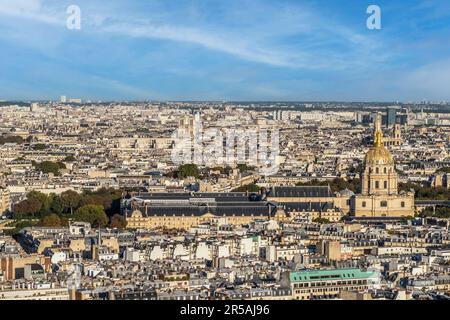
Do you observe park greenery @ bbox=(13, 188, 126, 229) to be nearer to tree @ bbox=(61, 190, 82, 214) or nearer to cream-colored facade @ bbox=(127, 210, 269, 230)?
tree @ bbox=(61, 190, 82, 214)

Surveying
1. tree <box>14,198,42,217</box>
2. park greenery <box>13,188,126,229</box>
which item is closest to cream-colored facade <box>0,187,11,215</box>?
park greenery <box>13,188,126,229</box>

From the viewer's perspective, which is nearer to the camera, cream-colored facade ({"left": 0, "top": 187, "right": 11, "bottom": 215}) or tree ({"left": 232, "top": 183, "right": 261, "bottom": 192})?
cream-colored facade ({"left": 0, "top": 187, "right": 11, "bottom": 215})

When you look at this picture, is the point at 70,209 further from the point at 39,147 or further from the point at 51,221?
the point at 39,147

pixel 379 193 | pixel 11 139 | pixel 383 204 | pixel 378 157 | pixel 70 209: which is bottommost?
pixel 70 209

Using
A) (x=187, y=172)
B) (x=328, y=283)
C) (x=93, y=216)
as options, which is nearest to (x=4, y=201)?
(x=93, y=216)

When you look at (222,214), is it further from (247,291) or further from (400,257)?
(247,291)
